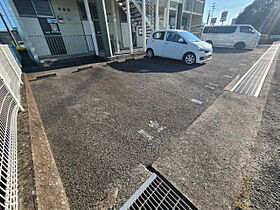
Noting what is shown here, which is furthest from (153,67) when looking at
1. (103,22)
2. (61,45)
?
(61,45)

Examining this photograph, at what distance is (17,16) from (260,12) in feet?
157

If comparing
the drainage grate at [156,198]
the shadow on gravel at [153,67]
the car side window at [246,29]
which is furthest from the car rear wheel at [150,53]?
the car side window at [246,29]

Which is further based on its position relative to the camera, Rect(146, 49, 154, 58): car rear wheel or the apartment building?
Rect(146, 49, 154, 58): car rear wheel

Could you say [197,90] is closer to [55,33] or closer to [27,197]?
[27,197]

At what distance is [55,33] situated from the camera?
676 cm

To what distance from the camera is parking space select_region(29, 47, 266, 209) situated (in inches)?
56.6

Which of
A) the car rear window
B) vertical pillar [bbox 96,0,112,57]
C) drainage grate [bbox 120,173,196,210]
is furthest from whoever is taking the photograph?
the car rear window

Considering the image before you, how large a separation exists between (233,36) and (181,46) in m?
9.18

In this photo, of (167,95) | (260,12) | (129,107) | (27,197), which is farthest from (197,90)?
(260,12)

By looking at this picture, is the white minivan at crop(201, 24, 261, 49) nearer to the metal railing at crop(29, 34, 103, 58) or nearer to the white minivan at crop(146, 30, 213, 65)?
the white minivan at crop(146, 30, 213, 65)

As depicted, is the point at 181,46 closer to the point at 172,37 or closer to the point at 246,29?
the point at 172,37

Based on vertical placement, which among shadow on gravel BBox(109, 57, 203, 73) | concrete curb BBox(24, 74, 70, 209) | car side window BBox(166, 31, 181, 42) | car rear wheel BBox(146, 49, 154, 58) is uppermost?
car side window BBox(166, 31, 181, 42)

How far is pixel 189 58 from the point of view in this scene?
5.98 m

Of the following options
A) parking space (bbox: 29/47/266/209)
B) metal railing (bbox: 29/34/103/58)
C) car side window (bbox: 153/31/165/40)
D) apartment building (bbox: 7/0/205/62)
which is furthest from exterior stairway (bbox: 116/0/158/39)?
parking space (bbox: 29/47/266/209)
